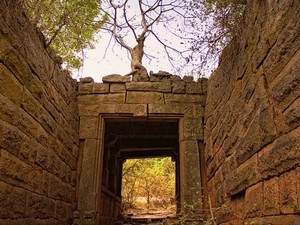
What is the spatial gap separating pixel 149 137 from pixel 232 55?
4523mm

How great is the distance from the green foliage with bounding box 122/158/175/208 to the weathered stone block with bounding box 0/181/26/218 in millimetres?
10235

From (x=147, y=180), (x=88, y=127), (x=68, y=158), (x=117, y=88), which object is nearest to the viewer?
(x=68, y=158)

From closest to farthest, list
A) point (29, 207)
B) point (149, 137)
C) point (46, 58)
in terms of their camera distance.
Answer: point (29, 207), point (46, 58), point (149, 137)

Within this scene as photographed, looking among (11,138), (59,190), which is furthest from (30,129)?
(59,190)

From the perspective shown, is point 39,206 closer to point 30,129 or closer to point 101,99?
point 30,129

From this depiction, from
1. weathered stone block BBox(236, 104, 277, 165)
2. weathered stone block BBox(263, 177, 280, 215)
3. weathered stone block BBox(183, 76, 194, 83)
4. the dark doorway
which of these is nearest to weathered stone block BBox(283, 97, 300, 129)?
weathered stone block BBox(236, 104, 277, 165)

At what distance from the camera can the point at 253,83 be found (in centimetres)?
266

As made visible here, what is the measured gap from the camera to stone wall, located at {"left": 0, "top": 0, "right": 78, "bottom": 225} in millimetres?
2686

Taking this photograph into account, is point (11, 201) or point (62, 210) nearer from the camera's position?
point (11, 201)

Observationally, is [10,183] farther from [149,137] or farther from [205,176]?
[149,137]

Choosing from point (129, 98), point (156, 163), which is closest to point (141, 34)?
point (129, 98)

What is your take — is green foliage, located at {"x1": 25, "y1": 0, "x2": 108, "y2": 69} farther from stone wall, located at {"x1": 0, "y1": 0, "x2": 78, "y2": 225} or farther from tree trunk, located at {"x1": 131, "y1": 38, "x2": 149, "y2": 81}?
tree trunk, located at {"x1": 131, "y1": 38, "x2": 149, "y2": 81}

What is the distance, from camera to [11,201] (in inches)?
109

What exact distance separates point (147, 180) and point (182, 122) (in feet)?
30.5
